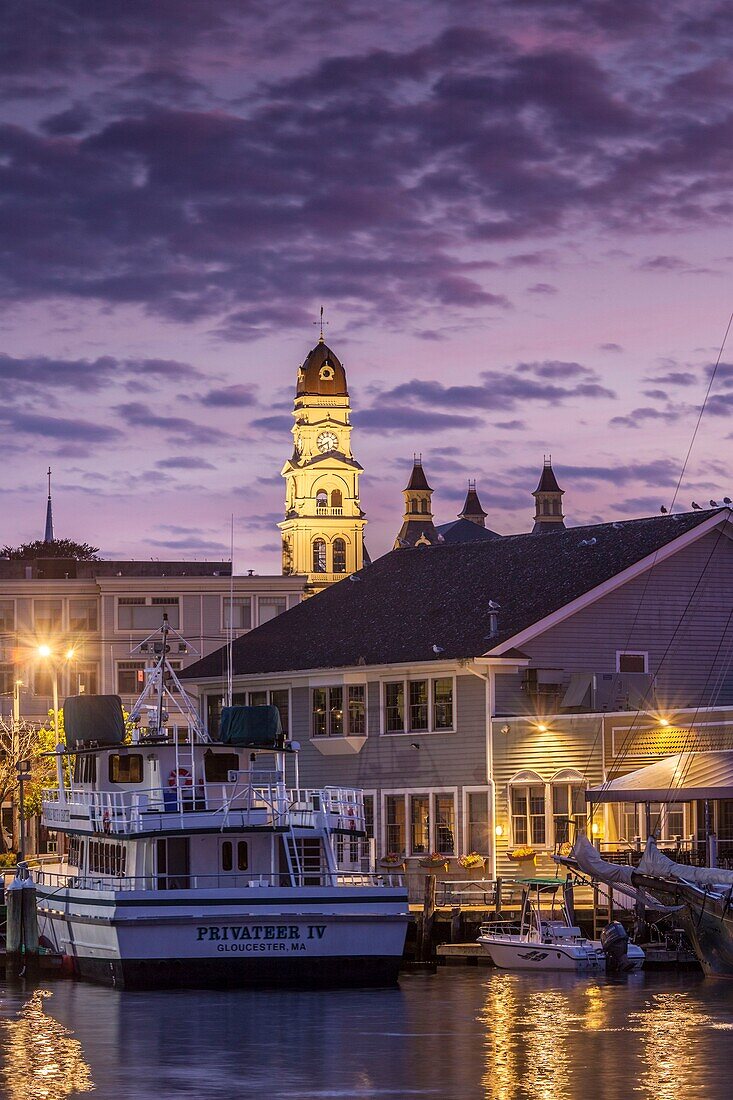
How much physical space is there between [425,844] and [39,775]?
26548 millimetres

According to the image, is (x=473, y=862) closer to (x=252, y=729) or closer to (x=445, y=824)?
(x=445, y=824)

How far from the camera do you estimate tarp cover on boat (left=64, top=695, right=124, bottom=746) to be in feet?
165

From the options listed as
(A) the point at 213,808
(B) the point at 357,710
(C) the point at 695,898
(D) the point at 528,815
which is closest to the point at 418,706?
(B) the point at 357,710

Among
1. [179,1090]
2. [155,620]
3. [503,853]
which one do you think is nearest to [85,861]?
[503,853]

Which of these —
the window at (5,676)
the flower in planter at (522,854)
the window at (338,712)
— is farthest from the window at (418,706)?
the window at (5,676)

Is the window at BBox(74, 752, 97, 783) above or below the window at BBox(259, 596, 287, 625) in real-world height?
below

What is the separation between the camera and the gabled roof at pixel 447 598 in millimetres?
61938

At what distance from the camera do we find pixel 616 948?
4781 cm

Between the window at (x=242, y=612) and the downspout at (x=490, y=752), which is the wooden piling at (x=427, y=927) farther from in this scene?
the window at (x=242, y=612)

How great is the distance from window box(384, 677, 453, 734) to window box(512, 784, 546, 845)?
3.38 meters

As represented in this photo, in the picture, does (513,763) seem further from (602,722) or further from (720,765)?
(720,765)

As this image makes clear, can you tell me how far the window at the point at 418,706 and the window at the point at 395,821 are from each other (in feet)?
6.50

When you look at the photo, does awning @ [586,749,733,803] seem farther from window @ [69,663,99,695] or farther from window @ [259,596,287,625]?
window @ [259,596,287,625]

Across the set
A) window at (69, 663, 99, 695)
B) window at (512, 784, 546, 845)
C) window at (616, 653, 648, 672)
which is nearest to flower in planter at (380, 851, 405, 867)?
window at (512, 784, 546, 845)
